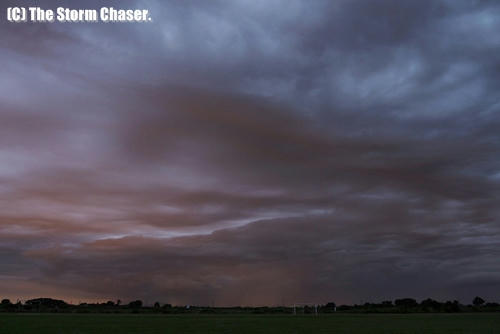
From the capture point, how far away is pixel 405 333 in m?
51.9

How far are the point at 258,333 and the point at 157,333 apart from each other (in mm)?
9586

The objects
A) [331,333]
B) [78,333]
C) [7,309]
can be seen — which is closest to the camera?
[78,333]

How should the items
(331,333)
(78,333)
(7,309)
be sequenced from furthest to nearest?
(7,309) → (331,333) → (78,333)

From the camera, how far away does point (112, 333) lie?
49.6 meters

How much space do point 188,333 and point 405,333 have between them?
20.8 metres

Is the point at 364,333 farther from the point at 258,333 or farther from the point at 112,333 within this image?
the point at 112,333

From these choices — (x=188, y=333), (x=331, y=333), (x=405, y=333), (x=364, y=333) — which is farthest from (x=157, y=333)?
(x=405, y=333)

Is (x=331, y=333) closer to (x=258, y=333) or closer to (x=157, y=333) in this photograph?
(x=258, y=333)

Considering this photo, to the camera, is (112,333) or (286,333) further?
(286,333)

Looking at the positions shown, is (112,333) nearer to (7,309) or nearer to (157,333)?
(157,333)

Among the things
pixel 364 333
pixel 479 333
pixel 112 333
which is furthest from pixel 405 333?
pixel 112 333

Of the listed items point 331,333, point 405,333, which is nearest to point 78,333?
point 331,333

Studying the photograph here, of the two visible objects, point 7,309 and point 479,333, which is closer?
point 479,333

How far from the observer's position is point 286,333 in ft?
175
